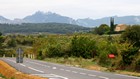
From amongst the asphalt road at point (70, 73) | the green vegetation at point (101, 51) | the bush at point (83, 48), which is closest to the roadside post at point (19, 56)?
the asphalt road at point (70, 73)


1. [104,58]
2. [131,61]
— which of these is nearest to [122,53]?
[131,61]

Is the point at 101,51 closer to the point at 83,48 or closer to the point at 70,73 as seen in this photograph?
the point at 83,48

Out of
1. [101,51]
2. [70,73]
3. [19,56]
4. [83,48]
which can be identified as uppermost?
[19,56]

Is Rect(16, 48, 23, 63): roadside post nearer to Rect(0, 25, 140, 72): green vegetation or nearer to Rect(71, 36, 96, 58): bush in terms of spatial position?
Rect(0, 25, 140, 72): green vegetation

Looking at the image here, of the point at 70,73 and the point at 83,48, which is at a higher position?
the point at 70,73

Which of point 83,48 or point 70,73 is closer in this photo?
point 70,73

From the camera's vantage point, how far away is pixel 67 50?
66500 mm

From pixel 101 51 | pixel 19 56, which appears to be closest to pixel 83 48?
pixel 101 51

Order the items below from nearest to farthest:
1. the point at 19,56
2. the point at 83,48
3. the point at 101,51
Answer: the point at 19,56
the point at 101,51
the point at 83,48

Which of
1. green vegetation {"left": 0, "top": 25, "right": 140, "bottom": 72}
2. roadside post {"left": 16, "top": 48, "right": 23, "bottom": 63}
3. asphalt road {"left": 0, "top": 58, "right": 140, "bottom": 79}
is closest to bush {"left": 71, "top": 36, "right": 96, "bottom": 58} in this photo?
green vegetation {"left": 0, "top": 25, "right": 140, "bottom": 72}

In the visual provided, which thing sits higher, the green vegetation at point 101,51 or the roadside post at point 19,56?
the roadside post at point 19,56

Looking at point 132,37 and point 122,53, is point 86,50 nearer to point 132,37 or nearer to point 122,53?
point 132,37

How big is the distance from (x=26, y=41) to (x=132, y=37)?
298 feet

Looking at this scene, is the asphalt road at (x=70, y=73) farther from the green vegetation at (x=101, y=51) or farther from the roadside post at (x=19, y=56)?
the green vegetation at (x=101, y=51)
